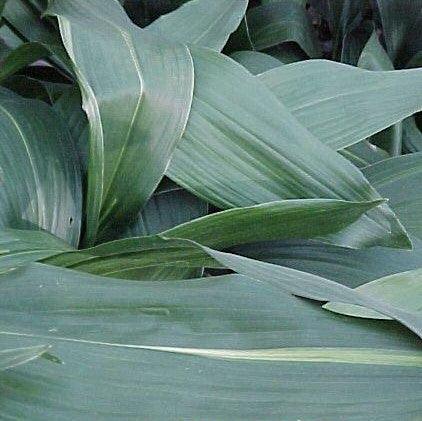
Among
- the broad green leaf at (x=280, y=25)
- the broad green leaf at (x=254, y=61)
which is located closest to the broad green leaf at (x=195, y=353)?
the broad green leaf at (x=254, y=61)

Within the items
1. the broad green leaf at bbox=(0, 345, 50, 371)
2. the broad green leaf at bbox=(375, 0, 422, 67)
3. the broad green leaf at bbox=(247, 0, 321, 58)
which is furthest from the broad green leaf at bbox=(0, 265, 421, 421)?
the broad green leaf at bbox=(375, 0, 422, 67)

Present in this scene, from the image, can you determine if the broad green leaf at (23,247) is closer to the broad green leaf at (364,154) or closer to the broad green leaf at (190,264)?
the broad green leaf at (190,264)

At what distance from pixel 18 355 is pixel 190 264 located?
0.47 ft

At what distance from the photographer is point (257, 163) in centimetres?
49

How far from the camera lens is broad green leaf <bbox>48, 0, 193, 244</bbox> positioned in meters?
0.49

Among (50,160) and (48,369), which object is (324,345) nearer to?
(48,369)

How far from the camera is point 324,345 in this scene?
1.19 ft

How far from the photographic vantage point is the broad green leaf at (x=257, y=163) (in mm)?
490

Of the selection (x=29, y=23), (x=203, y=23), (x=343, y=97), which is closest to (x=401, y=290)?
(x=343, y=97)

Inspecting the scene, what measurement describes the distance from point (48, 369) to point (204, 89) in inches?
10.1

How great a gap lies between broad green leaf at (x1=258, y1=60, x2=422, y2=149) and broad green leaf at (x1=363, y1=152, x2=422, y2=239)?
0.05 meters

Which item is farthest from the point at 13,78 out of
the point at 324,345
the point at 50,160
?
the point at 324,345

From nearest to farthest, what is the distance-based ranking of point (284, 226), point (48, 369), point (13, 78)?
point (48, 369) < point (284, 226) < point (13, 78)

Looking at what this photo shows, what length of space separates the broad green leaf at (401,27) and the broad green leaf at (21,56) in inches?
18.5
